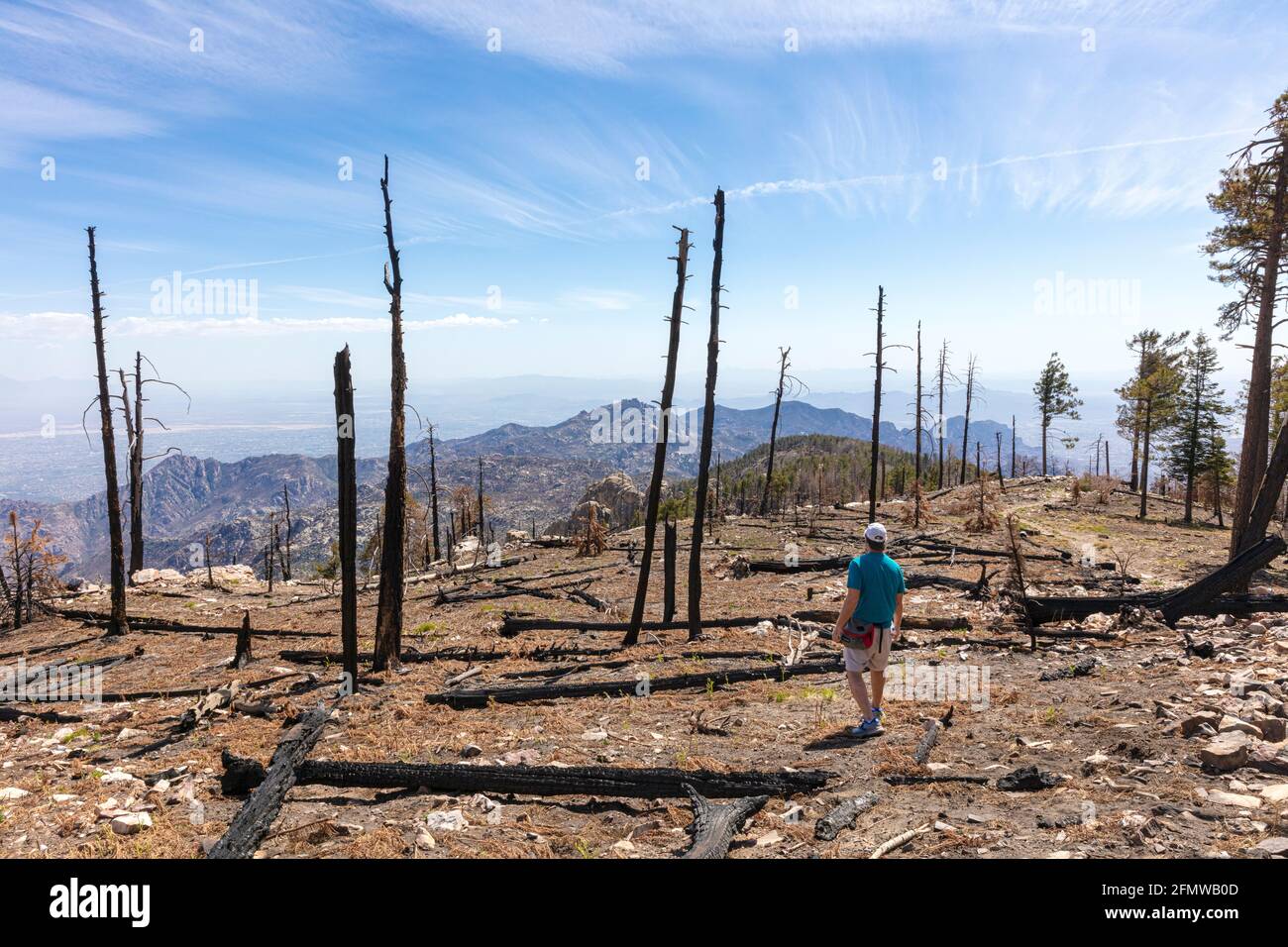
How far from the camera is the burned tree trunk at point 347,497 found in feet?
38.4

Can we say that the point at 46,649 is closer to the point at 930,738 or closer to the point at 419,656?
the point at 419,656

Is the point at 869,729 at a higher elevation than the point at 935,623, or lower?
higher

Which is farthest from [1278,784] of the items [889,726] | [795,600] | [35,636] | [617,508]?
[617,508]

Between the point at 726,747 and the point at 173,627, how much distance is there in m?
20.3

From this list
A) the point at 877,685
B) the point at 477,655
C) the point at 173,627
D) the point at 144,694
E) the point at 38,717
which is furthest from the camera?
the point at 173,627

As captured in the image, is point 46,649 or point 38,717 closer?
point 38,717

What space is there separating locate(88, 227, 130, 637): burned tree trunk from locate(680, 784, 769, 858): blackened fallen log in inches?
795

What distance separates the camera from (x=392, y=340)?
1364 cm

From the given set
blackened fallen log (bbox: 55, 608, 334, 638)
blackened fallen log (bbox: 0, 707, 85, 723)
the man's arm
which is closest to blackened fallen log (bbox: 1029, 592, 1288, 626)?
the man's arm

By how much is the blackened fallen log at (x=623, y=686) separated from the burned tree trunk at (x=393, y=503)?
3201mm

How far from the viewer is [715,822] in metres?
5.68

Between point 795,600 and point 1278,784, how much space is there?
1355 centimetres

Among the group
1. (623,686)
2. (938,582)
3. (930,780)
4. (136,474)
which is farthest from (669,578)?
(136,474)
